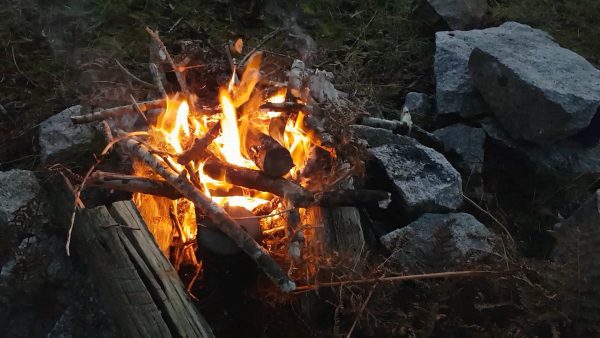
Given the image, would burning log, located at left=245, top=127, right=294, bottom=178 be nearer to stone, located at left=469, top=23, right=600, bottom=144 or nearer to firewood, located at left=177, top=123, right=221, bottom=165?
firewood, located at left=177, top=123, right=221, bottom=165

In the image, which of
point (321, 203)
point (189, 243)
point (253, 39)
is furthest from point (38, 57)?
point (321, 203)

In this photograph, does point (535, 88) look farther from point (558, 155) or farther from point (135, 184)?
point (135, 184)

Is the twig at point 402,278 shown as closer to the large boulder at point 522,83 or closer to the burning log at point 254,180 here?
the burning log at point 254,180

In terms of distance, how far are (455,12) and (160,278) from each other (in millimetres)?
3786

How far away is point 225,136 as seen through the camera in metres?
2.80

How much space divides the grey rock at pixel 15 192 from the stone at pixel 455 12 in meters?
3.62

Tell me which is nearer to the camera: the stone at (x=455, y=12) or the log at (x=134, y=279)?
the log at (x=134, y=279)

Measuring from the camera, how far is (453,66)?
430 cm

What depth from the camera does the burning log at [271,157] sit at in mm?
2574

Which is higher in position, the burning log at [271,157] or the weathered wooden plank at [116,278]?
the burning log at [271,157]

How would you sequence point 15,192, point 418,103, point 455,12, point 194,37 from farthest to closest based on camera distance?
1. point 455,12
2. point 194,37
3. point 418,103
4. point 15,192

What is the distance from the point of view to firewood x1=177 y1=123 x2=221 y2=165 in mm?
2588

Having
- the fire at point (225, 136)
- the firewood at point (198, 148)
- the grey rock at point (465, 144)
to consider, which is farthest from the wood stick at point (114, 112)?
the grey rock at point (465, 144)

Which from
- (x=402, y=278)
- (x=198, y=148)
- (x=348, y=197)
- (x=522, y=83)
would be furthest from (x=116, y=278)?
(x=522, y=83)
